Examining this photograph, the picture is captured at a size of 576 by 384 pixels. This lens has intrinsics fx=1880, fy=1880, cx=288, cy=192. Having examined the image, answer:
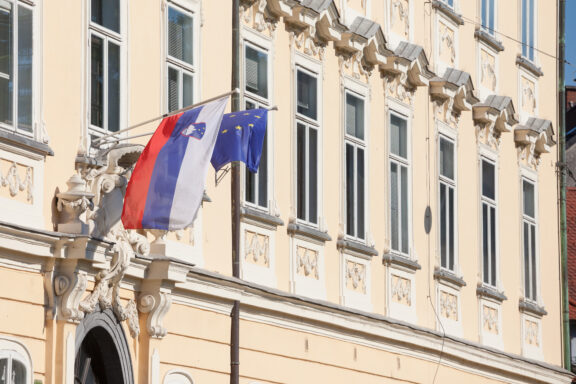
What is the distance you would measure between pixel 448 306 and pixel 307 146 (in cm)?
470

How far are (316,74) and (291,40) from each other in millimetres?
769

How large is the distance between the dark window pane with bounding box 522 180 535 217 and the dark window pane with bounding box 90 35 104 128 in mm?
12632

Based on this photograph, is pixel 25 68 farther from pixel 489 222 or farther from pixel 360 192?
pixel 489 222

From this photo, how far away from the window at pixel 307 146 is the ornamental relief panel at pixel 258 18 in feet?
2.78

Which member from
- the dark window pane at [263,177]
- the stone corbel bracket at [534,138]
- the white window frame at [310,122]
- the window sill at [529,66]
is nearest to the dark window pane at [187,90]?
the dark window pane at [263,177]

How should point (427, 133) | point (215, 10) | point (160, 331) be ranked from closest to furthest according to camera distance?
point (160, 331) < point (215, 10) < point (427, 133)

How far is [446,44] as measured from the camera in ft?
84.5

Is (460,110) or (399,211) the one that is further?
(460,110)

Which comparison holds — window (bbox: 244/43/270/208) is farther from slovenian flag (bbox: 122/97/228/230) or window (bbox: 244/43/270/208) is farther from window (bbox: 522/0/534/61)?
window (bbox: 522/0/534/61)

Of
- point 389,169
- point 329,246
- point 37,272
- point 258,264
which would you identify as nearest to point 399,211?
point 389,169

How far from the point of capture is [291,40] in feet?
69.0

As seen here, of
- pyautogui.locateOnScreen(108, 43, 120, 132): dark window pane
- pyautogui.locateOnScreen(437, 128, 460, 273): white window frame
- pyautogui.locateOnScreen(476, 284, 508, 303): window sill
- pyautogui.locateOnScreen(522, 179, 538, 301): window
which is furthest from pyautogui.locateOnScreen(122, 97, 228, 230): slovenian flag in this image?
pyautogui.locateOnScreen(522, 179, 538, 301): window

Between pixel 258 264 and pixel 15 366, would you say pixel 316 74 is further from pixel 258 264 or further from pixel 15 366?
pixel 15 366

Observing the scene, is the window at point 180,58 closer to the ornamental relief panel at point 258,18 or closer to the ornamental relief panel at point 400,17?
the ornamental relief panel at point 258,18
